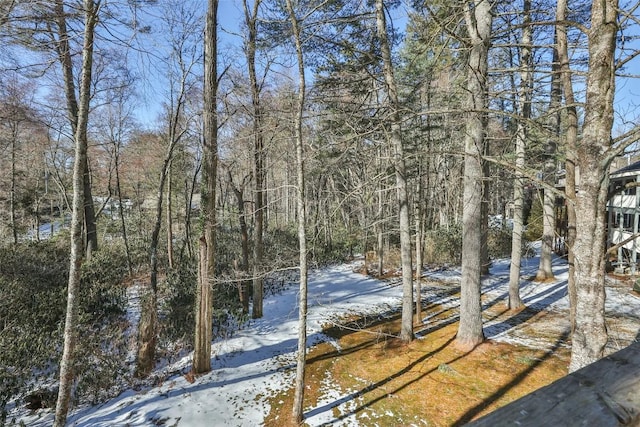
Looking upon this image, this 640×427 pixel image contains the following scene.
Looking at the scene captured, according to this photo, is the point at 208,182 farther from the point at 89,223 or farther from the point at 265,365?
the point at 89,223

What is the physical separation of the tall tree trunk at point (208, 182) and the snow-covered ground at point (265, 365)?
0.86m

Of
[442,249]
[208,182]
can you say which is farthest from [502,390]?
[442,249]

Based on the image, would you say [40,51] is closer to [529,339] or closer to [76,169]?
[76,169]

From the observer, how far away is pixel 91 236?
11070 millimetres

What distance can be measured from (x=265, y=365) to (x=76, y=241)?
163 inches

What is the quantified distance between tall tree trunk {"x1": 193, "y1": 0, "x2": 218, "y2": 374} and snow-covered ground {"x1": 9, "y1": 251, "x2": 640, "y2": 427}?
86 centimetres

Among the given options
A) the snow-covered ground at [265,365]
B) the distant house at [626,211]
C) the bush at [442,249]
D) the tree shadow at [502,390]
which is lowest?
the snow-covered ground at [265,365]

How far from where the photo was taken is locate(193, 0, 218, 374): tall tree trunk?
219 inches

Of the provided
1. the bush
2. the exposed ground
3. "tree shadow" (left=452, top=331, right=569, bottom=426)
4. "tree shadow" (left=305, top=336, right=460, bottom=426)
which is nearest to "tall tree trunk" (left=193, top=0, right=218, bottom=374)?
the exposed ground

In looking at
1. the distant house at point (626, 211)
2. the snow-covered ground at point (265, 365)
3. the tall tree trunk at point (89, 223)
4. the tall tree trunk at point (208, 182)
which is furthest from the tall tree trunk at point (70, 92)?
the distant house at point (626, 211)

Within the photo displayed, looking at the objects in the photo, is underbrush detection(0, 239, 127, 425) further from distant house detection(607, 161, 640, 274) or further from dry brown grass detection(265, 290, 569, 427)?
distant house detection(607, 161, 640, 274)

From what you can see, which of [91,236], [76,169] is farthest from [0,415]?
[91,236]

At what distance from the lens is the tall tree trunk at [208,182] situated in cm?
557

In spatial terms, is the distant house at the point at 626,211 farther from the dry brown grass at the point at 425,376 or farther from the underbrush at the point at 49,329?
the underbrush at the point at 49,329
